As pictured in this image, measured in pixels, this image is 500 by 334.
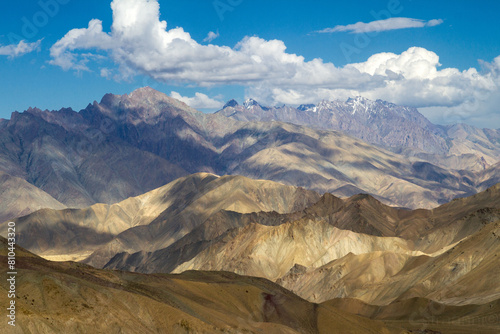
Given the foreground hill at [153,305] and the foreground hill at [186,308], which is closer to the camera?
the foreground hill at [153,305]

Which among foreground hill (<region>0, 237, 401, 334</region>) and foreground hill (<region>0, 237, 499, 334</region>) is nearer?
foreground hill (<region>0, 237, 401, 334</region>)

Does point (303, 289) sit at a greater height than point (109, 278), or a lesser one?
lesser

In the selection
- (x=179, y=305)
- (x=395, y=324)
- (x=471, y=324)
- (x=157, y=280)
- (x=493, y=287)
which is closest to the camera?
(x=179, y=305)

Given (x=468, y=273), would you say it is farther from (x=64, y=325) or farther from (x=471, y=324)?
(x=64, y=325)

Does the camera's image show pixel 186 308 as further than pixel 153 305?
Yes

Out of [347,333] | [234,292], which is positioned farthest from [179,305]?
[347,333]

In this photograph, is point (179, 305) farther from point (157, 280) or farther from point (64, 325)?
point (64, 325)

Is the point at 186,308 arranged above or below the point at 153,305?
below

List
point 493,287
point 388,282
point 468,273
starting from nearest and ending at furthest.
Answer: point 493,287 → point 468,273 → point 388,282

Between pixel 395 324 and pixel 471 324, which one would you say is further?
pixel 395 324

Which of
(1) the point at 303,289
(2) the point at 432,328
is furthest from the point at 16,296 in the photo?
(1) the point at 303,289
